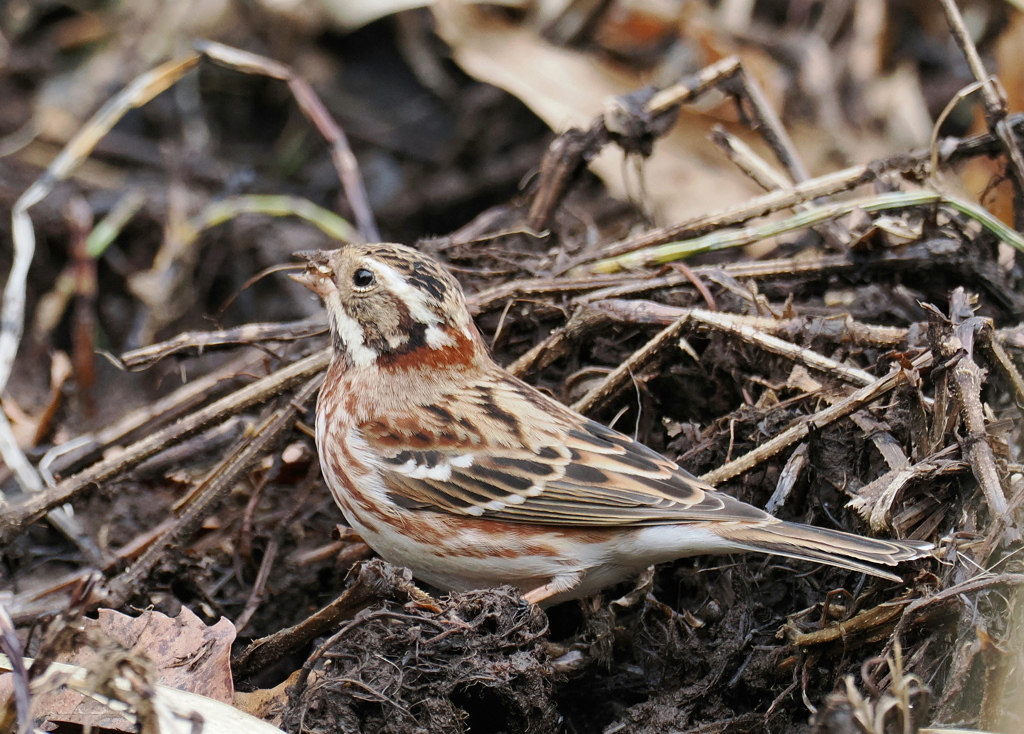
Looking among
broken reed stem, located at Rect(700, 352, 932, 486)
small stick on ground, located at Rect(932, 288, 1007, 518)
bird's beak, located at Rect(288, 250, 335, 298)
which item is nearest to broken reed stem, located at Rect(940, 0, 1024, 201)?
small stick on ground, located at Rect(932, 288, 1007, 518)

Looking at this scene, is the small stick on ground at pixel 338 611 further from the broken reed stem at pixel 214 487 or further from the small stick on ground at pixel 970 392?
the small stick on ground at pixel 970 392

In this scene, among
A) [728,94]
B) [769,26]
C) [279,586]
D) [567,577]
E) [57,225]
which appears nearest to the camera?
[567,577]

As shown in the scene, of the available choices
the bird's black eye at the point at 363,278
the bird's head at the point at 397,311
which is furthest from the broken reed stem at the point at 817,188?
the bird's black eye at the point at 363,278

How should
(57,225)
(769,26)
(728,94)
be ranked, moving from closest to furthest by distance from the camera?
(728,94)
(57,225)
(769,26)

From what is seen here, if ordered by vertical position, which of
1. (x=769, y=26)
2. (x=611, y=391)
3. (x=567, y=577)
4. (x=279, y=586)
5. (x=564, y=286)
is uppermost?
(x=769, y=26)

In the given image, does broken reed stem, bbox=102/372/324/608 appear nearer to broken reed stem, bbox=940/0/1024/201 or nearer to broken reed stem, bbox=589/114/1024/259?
broken reed stem, bbox=589/114/1024/259

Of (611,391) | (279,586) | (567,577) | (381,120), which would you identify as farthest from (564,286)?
(381,120)

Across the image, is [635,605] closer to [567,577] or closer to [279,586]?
[567,577]
